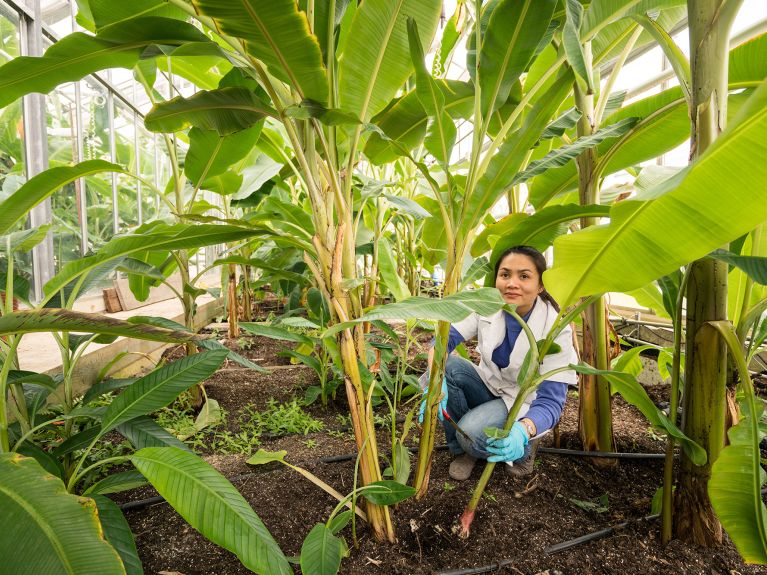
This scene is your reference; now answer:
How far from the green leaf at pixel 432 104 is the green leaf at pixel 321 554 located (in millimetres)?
808

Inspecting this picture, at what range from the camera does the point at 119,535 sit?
28.9 inches

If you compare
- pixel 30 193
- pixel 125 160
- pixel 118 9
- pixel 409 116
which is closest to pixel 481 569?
pixel 409 116

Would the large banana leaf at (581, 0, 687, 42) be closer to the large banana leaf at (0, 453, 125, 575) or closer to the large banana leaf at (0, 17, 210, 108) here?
the large banana leaf at (0, 17, 210, 108)

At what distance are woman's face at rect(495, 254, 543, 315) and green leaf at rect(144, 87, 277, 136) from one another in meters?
0.77

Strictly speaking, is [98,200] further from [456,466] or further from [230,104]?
[456,466]

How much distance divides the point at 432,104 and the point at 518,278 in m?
0.57

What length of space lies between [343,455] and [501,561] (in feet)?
1.80

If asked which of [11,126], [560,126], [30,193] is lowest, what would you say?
[30,193]

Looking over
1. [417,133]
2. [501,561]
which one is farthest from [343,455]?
[417,133]

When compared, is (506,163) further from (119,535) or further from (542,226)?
(119,535)

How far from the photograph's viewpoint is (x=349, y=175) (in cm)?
95

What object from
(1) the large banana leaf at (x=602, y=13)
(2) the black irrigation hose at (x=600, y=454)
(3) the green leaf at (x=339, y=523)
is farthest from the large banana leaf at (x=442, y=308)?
(2) the black irrigation hose at (x=600, y=454)

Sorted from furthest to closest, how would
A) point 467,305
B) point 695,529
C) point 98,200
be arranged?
point 98,200 → point 695,529 → point 467,305

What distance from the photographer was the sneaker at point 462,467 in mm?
1234
